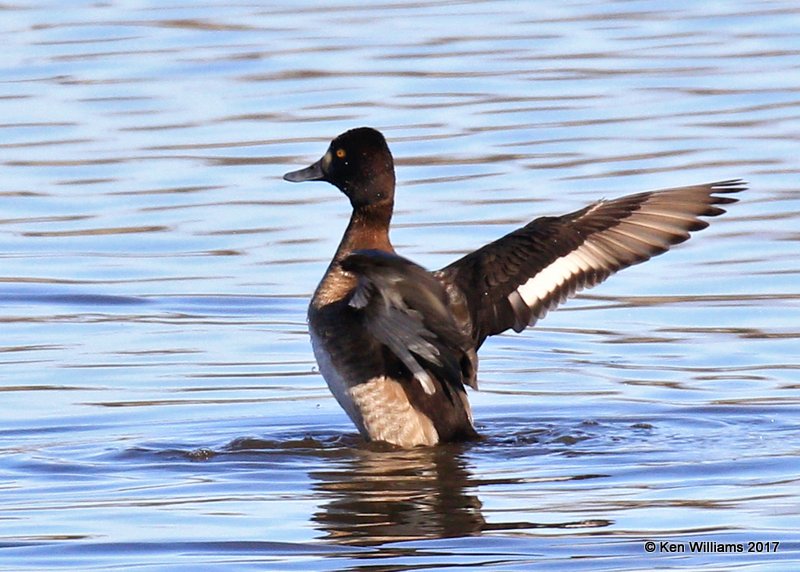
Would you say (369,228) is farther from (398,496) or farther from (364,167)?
(398,496)

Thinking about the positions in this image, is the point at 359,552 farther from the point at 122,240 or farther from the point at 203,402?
the point at 122,240

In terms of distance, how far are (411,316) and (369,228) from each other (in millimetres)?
1358


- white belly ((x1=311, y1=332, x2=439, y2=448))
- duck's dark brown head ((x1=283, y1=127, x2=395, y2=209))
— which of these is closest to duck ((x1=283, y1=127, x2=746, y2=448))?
white belly ((x1=311, y1=332, x2=439, y2=448))

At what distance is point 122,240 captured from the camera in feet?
35.5

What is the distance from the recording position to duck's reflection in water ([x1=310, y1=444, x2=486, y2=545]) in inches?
Result: 238

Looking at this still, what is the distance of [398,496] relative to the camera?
6586 mm

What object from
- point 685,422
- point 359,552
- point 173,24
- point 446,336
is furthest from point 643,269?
point 173,24

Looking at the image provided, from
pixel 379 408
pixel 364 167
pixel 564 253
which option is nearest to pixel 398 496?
pixel 379 408

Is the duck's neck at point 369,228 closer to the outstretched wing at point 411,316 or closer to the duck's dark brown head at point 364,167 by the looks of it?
the duck's dark brown head at point 364,167

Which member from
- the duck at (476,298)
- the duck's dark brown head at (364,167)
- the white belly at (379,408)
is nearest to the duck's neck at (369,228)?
the duck's dark brown head at (364,167)

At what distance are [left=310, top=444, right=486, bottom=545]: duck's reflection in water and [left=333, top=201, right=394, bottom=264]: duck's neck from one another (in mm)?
864

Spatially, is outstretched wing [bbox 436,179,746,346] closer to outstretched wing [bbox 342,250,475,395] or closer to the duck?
the duck

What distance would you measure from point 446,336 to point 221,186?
551 cm

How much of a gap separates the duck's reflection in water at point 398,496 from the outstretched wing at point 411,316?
0.30 m
